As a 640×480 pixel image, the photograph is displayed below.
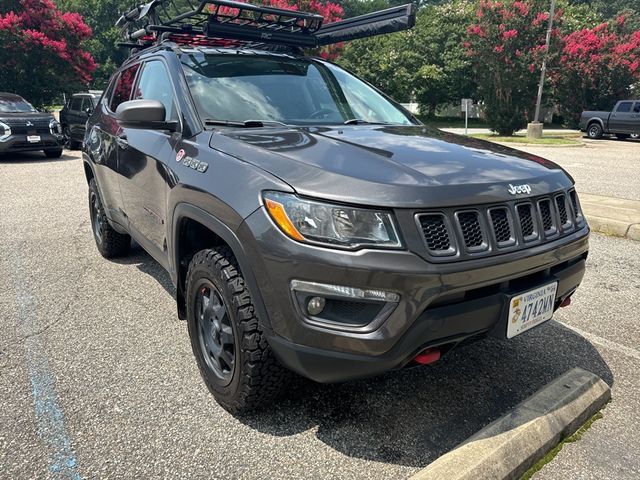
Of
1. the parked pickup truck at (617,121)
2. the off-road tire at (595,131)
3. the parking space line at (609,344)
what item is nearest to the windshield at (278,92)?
the parking space line at (609,344)

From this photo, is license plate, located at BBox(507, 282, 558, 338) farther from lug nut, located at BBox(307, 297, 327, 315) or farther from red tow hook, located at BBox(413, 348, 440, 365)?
lug nut, located at BBox(307, 297, 327, 315)

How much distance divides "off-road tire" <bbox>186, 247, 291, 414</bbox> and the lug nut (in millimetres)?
306

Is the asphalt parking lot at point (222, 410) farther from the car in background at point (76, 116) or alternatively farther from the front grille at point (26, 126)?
the car in background at point (76, 116)

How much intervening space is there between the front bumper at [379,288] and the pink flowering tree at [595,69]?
23641 millimetres

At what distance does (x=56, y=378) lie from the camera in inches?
112

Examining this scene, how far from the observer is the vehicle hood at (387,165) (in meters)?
1.97

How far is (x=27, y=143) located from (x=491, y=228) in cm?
1294

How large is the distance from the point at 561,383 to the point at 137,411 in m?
2.13

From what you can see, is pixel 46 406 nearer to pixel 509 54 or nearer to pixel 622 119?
pixel 509 54

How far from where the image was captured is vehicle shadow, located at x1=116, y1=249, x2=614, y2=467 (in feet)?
7.76

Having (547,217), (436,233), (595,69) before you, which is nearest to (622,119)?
(595,69)

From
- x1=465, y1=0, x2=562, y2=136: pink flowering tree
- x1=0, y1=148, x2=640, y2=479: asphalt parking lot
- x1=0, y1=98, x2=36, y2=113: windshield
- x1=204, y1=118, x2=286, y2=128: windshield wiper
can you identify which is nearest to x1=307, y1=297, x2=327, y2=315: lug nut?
x1=0, y1=148, x2=640, y2=479: asphalt parking lot

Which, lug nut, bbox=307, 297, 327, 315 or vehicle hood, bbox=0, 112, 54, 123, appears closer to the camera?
lug nut, bbox=307, 297, 327, 315

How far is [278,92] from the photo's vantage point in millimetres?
3211
